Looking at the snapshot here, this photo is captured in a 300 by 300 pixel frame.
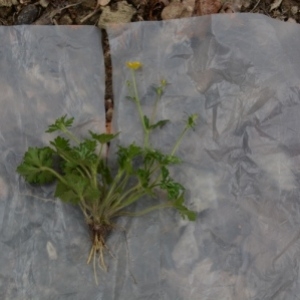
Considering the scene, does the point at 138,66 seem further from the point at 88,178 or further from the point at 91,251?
the point at 91,251

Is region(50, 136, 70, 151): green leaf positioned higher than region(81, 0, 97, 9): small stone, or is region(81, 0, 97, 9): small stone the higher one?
region(81, 0, 97, 9): small stone

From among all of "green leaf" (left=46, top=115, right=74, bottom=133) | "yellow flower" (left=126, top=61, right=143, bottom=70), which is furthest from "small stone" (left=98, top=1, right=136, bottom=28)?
"green leaf" (left=46, top=115, right=74, bottom=133)

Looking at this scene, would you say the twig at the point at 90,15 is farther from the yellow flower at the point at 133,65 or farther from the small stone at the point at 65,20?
the yellow flower at the point at 133,65

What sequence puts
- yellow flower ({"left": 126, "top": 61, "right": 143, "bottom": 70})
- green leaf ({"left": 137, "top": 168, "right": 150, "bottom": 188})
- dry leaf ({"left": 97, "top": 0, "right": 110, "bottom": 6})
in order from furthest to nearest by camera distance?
dry leaf ({"left": 97, "top": 0, "right": 110, "bottom": 6}) → yellow flower ({"left": 126, "top": 61, "right": 143, "bottom": 70}) → green leaf ({"left": 137, "top": 168, "right": 150, "bottom": 188})

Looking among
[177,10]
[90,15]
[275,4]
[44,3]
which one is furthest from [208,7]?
[44,3]

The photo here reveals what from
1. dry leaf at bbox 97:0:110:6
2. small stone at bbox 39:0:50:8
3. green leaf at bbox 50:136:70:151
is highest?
dry leaf at bbox 97:0:110:6

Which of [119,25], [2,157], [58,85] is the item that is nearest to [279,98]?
[119,25]

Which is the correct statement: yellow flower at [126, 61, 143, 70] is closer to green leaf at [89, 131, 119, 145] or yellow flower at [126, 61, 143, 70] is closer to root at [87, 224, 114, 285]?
green leaf at [89, 131, 119, 145]

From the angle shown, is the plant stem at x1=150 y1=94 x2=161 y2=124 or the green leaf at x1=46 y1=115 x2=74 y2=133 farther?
the plant stem at x1=150 y1=94 x2=161 y2=124
